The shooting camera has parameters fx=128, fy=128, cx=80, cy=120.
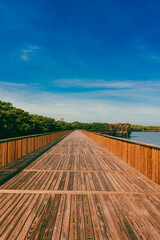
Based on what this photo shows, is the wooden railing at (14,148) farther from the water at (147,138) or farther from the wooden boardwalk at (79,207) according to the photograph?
the water at (147,138)

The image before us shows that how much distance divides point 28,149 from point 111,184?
17.9 feet

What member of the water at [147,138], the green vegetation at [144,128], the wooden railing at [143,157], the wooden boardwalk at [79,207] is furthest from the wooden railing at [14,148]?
the green vegetation at [144,128]

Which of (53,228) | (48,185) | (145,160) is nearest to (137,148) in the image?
(145,160)

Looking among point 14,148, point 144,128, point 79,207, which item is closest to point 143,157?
point 79,207

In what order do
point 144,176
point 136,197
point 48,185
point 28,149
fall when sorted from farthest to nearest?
1. point 28,149
2. point 144,176
3. point 48,185
4. point 136,197

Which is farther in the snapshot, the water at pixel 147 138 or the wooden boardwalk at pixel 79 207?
the water at pixel 147 138

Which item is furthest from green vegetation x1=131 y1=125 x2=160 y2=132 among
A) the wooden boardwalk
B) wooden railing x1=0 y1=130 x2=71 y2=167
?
the wooden boardwalk

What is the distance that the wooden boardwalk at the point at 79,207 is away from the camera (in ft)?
6.48

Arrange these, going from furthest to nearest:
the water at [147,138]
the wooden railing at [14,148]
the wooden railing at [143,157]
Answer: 1. the water at [147,138]
2. the wooden railing at [14,148]
3. the wooden railing at [143,157]

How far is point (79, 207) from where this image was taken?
254 centimetres

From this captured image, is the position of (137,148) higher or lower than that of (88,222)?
higher

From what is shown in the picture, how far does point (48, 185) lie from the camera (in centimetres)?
346

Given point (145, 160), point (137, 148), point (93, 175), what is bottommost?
point (93, 175)

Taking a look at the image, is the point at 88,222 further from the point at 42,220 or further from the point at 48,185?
the point at 48,185
